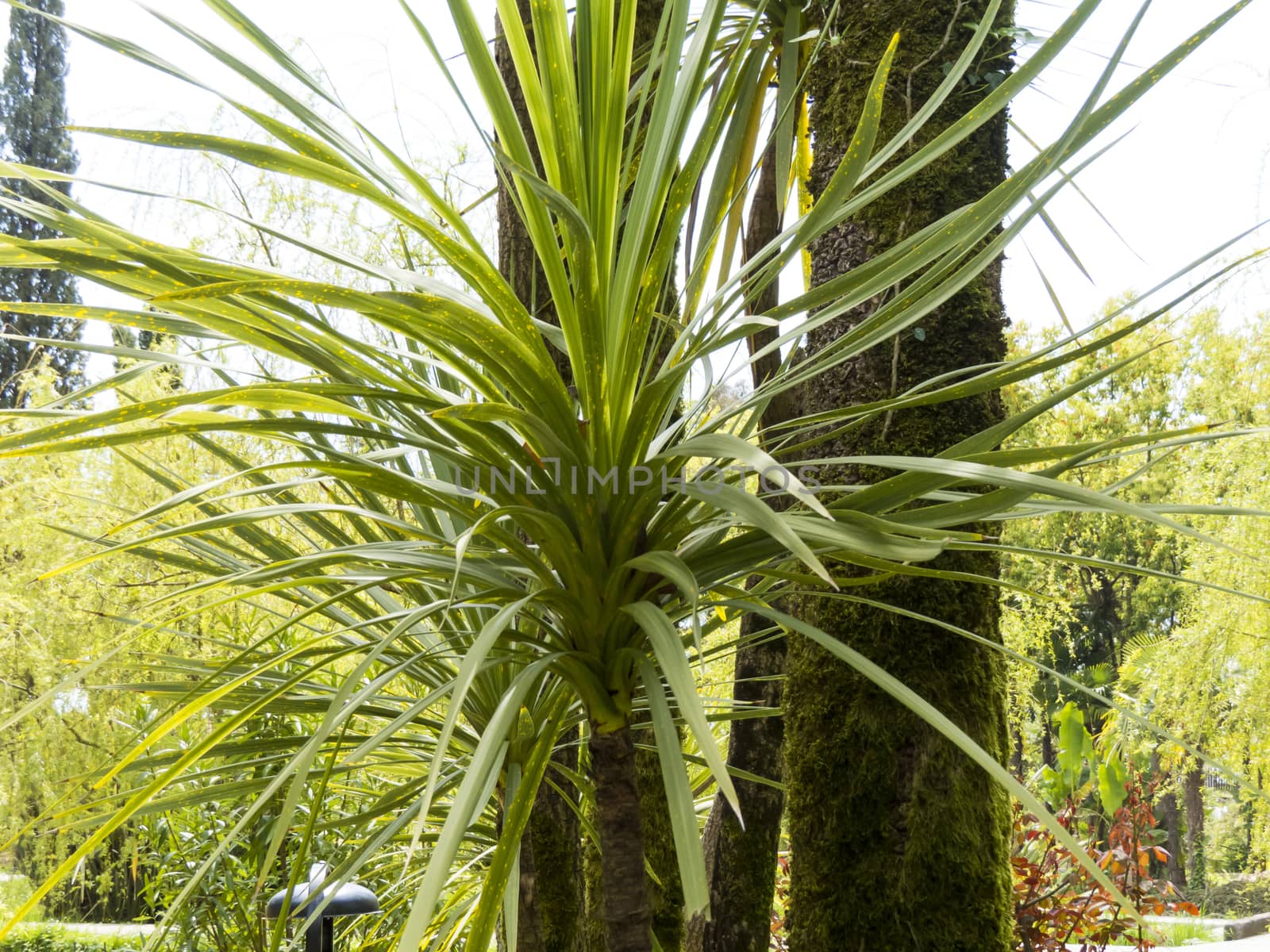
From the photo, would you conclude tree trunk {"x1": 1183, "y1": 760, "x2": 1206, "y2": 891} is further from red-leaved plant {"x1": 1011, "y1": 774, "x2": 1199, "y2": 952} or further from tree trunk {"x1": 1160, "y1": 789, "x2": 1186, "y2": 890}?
red-leaved plant {"x1": 1011, "y1": 774, "x2": 1199, "y2": 952}

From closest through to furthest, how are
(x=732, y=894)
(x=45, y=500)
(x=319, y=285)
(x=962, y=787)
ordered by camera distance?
(x=319, y=285), (x=962, y=787), (x=732, y=894), (x=45, y=500)

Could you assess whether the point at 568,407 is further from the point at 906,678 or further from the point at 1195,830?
the point at 1195,830

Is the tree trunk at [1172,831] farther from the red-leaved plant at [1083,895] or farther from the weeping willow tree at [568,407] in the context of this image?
the weeping willow tree at [568,407]

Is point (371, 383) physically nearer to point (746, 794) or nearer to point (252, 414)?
point (746, 794)

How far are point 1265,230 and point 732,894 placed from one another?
25.7 feet

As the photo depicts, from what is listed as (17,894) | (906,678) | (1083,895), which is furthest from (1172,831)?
(906,678)

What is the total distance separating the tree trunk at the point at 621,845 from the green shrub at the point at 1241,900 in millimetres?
13981

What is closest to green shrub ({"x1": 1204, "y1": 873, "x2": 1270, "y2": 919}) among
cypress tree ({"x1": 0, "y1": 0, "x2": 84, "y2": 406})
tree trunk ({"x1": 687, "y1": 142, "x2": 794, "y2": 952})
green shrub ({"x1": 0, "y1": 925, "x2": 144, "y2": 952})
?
green shrub ({"x1": 0, "y1": 925, "x2": 144, "y2": 952})

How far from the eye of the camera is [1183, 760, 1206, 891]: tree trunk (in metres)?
14.7

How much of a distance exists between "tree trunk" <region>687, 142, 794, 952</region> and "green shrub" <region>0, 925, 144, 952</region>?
18.1 ft

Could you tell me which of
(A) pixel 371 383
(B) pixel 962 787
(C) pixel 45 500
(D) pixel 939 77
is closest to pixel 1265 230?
(D) pixel 939 77

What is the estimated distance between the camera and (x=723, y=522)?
3.09 ft

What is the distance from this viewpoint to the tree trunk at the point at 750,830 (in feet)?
6.16

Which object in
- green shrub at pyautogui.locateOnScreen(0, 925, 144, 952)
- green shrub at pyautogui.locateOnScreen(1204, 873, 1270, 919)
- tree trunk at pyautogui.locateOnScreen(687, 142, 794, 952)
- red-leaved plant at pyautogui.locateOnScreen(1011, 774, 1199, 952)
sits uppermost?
tree trunk at pyautogui.locateOnScreen(687, 142, 794, 952)
